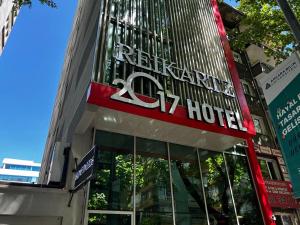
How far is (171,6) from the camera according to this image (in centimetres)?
1292

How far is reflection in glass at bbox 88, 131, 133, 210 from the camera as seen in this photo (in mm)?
7859

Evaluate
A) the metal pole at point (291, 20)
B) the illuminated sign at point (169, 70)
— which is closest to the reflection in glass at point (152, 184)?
the illuminated sign at point (169, 70)

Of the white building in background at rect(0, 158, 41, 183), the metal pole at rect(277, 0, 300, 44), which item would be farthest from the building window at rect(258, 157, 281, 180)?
the white building in background at rect(0, 158, 41, 183)

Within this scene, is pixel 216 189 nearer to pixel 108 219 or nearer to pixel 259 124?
pixel 108 219

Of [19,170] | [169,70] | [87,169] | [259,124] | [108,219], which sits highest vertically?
[19,170]

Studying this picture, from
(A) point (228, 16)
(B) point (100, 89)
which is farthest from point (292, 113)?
(A) point (228, 16)

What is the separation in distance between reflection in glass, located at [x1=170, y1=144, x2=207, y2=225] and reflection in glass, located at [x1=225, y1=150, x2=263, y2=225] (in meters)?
1.81

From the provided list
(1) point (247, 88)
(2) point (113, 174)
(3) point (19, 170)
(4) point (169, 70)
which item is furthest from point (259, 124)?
(3) point (19, 170)

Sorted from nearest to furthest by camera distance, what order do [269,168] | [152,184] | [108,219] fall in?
[108,219] < [152,184] < [269,168]

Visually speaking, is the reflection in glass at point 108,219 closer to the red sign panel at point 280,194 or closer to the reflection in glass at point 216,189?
the reflection in glass at point 216,189

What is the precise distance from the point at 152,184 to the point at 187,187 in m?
1.51

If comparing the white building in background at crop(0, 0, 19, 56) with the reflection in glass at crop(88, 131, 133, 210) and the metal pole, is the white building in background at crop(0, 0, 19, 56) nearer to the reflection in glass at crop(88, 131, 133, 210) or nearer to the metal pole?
the reflection in glass at crop(88, 131, 133, 210)

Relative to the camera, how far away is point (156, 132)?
9.53 meters

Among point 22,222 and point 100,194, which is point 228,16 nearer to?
point 100,194
